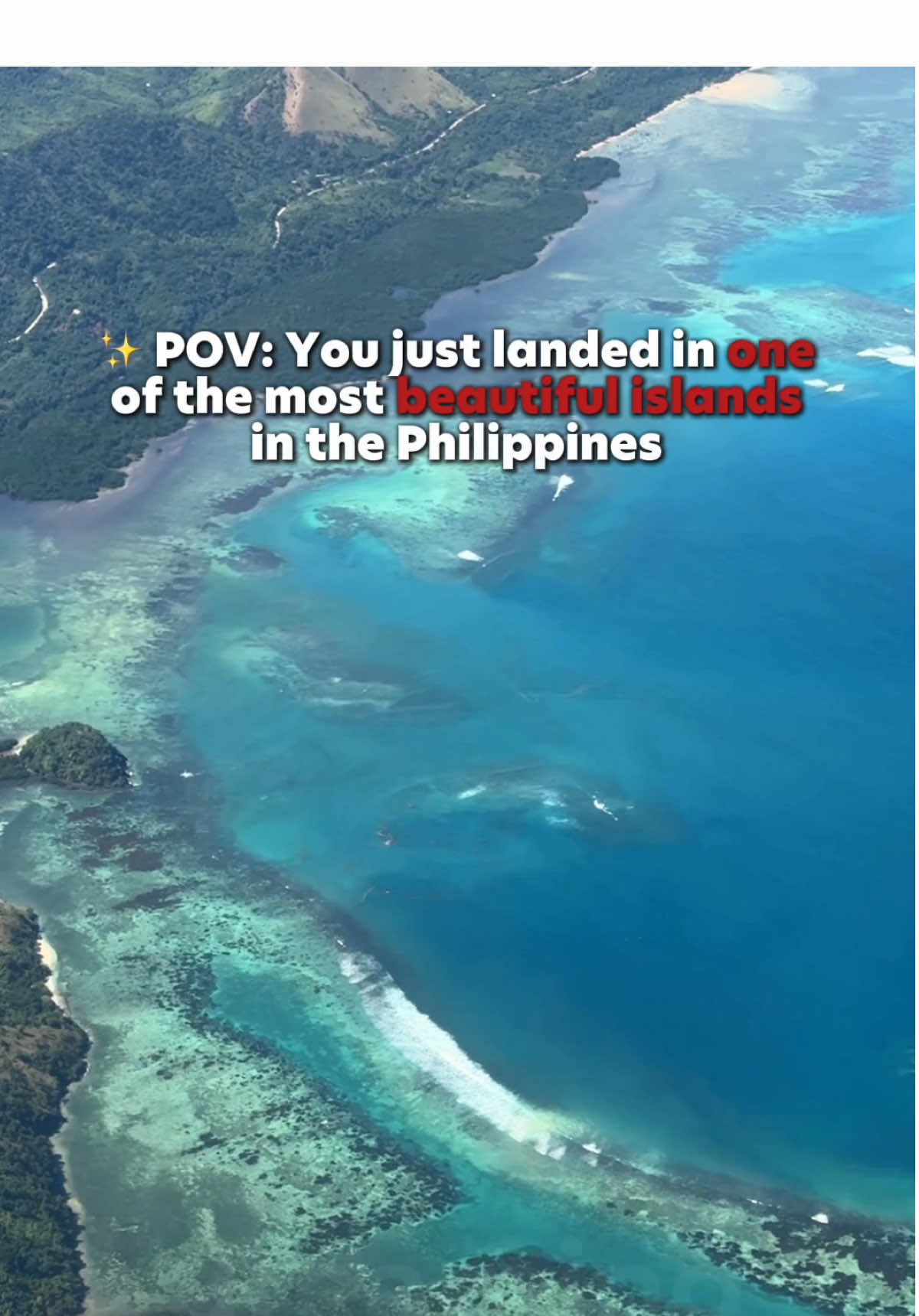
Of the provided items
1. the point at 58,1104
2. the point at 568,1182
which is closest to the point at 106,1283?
the point at 58,1104

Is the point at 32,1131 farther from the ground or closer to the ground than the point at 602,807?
closer to the ground

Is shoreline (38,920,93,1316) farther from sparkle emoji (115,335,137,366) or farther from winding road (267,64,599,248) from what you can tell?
winding road (267,64,599,248)

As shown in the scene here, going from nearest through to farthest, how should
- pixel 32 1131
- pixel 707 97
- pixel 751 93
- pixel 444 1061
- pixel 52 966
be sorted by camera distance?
pixel 32 1131, pixel 444 1061, pixel 52 966, pixel 707 97, pixel 751 93

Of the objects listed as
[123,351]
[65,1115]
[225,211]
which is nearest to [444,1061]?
[65,1115]

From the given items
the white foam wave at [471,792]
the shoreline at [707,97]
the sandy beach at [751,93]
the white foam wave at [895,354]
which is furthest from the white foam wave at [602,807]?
the sandy beach at [751,93]

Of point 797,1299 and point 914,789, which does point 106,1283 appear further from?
point 914,789

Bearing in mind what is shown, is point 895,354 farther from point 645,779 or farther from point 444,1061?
point 444,1061
